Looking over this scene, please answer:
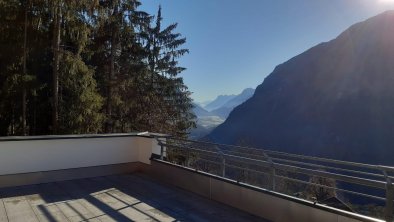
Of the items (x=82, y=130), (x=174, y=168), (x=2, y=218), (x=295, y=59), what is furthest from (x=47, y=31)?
(x=295, y=59)

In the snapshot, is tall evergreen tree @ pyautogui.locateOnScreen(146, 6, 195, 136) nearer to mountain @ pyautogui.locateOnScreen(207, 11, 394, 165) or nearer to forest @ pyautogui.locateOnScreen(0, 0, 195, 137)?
forest @ pyautogui.locateOnScreen(0, 0, 195, 137)

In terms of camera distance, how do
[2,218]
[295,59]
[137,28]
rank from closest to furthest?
[2,218]
[137,28]
[295,59]

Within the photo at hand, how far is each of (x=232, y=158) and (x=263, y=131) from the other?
94.6 m

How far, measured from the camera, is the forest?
10992mm

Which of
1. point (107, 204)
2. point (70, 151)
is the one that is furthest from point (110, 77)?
point (107, 204)

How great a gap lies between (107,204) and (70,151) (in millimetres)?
2018

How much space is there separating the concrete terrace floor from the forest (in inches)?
247

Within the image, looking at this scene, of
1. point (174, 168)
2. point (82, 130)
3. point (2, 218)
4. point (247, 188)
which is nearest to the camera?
point (2, 218)

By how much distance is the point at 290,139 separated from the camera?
86625 mm

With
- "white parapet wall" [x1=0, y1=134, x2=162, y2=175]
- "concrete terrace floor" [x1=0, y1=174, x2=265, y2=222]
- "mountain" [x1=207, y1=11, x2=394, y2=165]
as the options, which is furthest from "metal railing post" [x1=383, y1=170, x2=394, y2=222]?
"mountain" [x1=207, y1=11, x2=394, y2=165]

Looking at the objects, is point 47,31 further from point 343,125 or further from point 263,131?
point 263,131

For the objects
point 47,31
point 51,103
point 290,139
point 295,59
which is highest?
point 295,59

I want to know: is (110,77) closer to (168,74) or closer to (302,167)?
(168,74)

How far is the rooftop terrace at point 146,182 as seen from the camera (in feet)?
13.3
